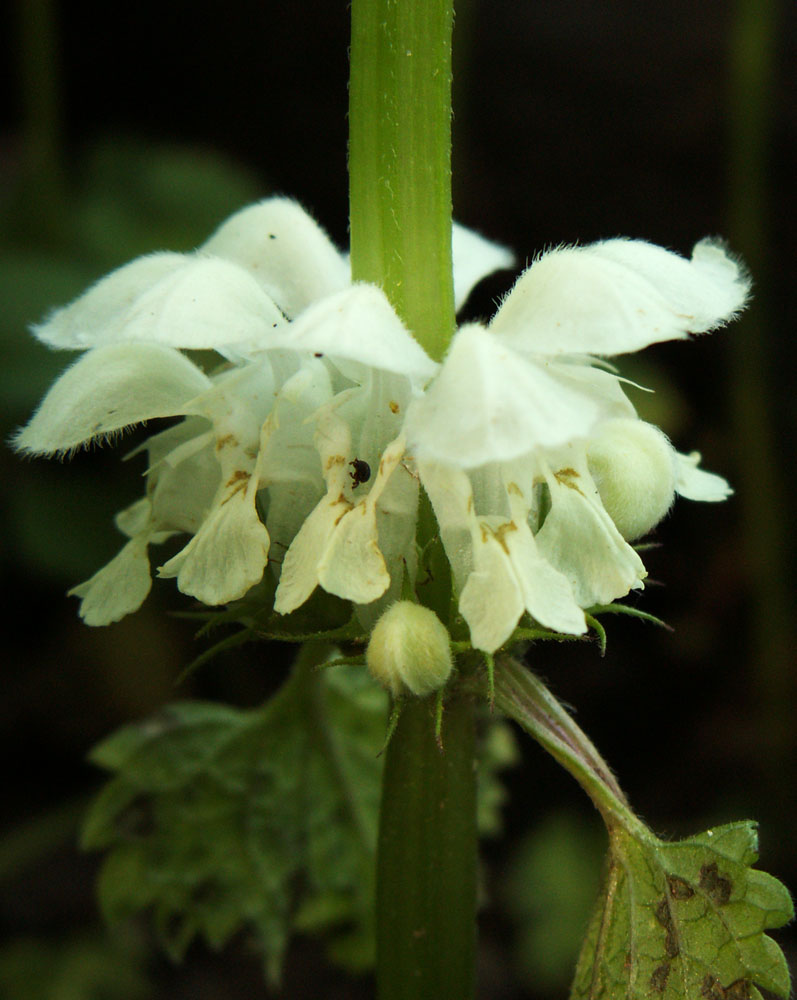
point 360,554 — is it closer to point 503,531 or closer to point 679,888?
point 503,531

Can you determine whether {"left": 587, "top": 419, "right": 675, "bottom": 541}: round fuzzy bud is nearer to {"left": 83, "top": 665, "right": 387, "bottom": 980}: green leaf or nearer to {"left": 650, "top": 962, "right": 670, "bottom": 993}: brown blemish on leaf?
{"left": 650, "top": 962, "right": 670, "bottom": 993}: brown blemish on leaf

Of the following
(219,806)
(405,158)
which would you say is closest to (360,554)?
(405,158)

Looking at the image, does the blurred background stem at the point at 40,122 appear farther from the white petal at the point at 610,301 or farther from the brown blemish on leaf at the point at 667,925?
the brown blemish on leaf at the point at 667,925

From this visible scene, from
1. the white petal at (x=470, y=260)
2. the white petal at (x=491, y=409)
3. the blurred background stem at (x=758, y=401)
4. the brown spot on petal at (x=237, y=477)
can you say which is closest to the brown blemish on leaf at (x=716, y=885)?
the white petal at (x=491, y=409)

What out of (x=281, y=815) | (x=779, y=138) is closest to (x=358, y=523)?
(x=281, y=815)

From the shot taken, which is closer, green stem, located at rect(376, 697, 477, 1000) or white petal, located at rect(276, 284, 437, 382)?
white petal, located at rect(276, 284, 437, 382)

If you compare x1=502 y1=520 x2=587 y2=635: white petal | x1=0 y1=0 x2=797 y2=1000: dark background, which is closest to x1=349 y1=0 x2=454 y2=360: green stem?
x1=502 y1=520 x2=587 y2=635: white petal
